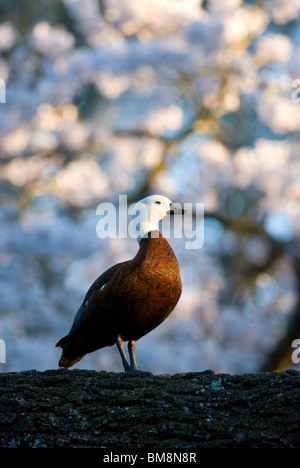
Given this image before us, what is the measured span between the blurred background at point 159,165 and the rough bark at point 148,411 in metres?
5.63

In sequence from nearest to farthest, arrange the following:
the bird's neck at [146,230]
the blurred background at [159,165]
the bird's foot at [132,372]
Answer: the bird's foot at [132,372]
the bird's neck at [146,230]
the blurred background at [159,165]

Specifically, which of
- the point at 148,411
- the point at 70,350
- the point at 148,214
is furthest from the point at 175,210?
the point at 148,411

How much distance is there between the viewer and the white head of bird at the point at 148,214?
14.6 feet

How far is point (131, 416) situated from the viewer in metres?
3.26

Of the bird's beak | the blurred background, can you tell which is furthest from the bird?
the blurred background

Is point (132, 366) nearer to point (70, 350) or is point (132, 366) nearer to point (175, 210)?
point (70, 350)

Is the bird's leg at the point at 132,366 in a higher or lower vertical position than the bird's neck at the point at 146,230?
lower

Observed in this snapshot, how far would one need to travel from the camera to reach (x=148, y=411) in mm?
3295

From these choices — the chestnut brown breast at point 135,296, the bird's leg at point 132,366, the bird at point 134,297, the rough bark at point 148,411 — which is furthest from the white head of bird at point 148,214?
the rough bark at point 148,411

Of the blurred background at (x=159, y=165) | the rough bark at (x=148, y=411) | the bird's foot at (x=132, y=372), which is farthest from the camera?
the blurred background at (x=159, y=165)

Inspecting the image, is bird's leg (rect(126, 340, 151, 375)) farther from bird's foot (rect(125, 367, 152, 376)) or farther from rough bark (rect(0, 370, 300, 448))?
rough bark (rect(0, 370, 300, 448))

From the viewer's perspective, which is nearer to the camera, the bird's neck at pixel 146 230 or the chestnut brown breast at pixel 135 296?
the chestnut brown breast at pixel 135 296

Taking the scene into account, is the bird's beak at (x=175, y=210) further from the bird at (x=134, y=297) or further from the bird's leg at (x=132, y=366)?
the bird's leg at (x=132, y=366)

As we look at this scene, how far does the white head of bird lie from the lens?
444 cm
